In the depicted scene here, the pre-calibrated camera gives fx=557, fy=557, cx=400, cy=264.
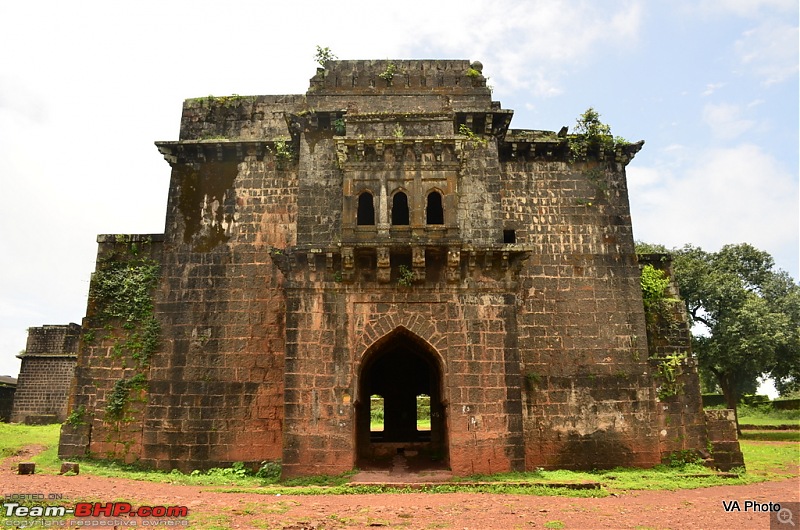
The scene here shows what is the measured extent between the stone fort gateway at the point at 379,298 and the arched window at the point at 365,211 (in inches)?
1.7

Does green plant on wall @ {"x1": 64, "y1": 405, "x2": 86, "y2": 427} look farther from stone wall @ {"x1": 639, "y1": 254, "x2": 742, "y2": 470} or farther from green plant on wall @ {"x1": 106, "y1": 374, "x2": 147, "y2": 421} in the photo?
stone wall @ {"x1": 639, "y1": 254, "x2": 742, "y2": 470}

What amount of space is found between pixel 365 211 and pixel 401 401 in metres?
9.88

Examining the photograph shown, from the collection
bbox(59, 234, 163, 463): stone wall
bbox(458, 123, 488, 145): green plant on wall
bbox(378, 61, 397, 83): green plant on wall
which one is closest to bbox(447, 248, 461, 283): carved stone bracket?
bbox(458, 123, 488, 145): green plant on wall

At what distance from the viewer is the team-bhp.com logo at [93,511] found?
980cm

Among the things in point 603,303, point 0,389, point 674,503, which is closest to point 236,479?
point 674,503

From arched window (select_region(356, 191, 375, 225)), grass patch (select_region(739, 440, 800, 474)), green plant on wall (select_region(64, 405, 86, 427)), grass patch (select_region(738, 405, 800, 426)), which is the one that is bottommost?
grass patch (select_region(739, 440, 800, 474))

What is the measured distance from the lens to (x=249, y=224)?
1869cm

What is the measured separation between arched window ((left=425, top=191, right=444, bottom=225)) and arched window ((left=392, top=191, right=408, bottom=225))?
0.68m

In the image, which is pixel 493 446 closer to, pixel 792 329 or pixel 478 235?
pixel 478 235

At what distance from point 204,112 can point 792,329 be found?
3281 cm

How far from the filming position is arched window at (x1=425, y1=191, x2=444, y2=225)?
16.9 m

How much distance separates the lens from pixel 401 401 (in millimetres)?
23359

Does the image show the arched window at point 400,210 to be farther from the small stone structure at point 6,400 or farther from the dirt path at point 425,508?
the small stone structure at point 6,400

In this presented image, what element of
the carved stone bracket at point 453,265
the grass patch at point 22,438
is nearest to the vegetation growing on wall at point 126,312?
the grass patch at point 22,438
